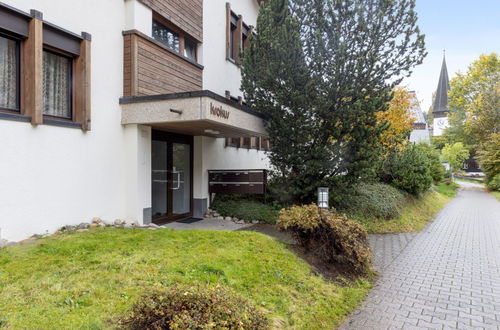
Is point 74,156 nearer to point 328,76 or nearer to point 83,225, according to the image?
point 83,225

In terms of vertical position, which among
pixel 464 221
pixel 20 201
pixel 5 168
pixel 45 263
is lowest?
pixel 464 221

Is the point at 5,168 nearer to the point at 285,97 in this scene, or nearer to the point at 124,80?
the point at 124,80

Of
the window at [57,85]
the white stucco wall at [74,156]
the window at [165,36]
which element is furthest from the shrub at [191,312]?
the window at [165,36]

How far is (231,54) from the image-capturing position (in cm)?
1240

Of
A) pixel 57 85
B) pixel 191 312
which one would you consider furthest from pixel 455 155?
pixel 191 312

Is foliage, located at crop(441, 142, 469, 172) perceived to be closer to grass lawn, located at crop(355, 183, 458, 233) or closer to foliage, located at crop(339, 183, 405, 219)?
grass lawn, located at crop(355, 183, 458, 233)

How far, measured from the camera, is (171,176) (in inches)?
361

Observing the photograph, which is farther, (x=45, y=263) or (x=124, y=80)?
(x=124, y=80)

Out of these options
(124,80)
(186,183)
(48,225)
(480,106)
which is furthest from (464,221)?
(480,106)

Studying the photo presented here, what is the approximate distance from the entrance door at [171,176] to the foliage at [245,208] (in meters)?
0.99

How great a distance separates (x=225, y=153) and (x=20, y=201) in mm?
7003

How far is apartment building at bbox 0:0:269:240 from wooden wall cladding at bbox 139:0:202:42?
3cm

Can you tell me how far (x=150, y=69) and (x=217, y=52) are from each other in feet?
12.7

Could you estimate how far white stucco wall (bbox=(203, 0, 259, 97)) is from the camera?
10547 millimetres
